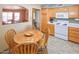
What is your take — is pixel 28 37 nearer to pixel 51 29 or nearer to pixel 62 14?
pixel 51 29

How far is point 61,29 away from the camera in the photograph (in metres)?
1.42

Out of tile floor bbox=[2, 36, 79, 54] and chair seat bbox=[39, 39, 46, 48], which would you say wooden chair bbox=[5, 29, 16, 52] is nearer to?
tile floor bbox=[2, 36, 79, 54]

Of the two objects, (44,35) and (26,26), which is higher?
(26,26)

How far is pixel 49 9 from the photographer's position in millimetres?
1337

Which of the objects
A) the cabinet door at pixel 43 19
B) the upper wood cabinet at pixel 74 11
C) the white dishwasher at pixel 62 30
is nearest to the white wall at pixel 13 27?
the cabinet door at pixel 43 19

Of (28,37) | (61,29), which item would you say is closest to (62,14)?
(61,29)

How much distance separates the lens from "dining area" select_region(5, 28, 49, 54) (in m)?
1.32

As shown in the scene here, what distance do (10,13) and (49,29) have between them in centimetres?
50

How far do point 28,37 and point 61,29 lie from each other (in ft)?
1.40

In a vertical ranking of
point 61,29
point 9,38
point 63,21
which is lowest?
point 9,38

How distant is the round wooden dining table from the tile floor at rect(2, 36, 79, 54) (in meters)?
0.15
